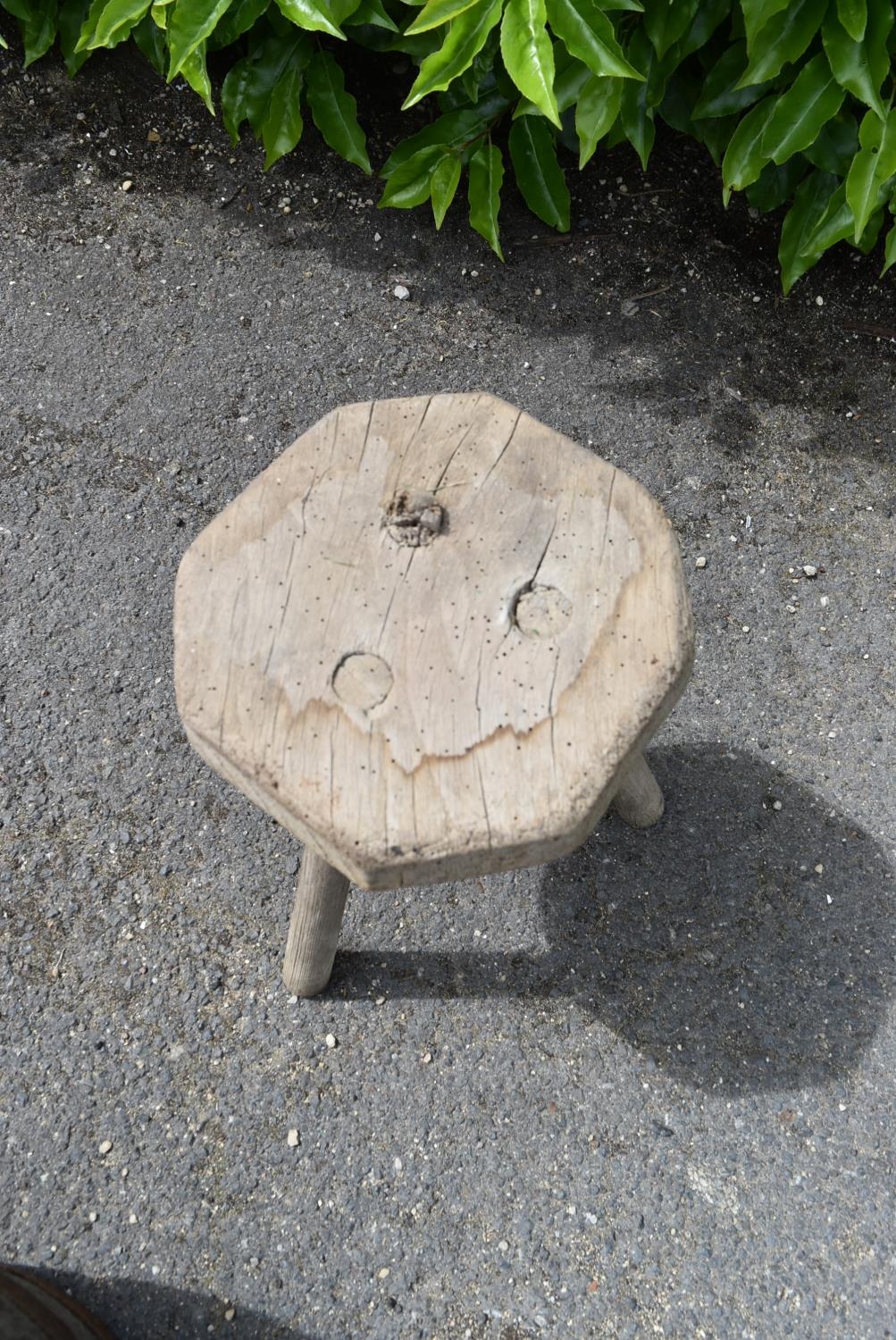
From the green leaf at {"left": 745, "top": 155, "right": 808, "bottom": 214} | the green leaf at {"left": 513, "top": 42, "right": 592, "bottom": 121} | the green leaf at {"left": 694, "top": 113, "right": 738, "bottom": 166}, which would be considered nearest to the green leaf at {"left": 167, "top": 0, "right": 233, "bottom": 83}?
the green leaf at {"left": 513, "top": 42, "right": 592, "bottom": 121}

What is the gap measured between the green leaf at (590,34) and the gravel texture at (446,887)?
737 millimetres

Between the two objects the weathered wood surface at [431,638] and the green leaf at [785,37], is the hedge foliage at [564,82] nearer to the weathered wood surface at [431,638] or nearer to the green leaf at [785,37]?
the green leaf at [785,37]

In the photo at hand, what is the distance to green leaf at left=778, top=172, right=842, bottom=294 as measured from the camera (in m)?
2.42

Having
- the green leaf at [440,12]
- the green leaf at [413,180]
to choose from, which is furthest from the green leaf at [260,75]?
the green leaf at [440,12]

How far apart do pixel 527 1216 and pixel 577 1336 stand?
18 centimetres

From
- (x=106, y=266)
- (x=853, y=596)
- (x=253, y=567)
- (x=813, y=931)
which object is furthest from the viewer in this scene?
(x=106, y=266)

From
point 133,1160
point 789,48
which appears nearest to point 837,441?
point 789,48

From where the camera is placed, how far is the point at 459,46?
1896mm

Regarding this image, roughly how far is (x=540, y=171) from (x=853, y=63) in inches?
28.2

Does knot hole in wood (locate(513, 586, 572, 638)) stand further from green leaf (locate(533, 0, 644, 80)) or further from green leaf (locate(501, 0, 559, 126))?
green leaf (locate(533, 0, 644, 80))

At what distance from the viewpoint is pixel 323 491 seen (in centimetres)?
145

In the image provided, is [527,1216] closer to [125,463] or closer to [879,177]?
[125,463]

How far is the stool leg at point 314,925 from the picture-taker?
1.59 m

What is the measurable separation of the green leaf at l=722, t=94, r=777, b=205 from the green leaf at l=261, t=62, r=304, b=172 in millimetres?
984
